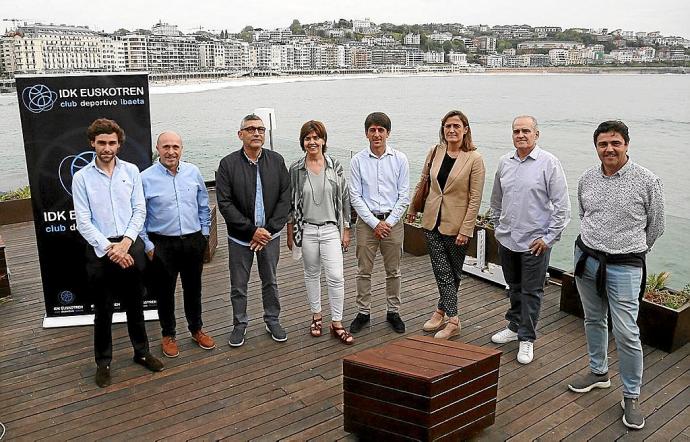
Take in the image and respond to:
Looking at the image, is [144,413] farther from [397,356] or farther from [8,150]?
[8,150]

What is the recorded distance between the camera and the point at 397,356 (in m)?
2.91

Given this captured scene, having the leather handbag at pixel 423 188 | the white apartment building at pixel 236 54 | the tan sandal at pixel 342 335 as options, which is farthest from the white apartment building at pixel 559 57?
the tan sandal at pixel 342 335

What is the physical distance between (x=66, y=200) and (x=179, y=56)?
452ft

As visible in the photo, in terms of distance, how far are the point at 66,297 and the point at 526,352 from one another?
3.14 m

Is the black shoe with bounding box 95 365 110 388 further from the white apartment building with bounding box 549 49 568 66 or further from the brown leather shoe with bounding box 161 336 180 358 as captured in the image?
the white apartment building with bounding box 549 49 568 66

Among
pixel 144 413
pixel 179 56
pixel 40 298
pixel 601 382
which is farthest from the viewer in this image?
pixel 179 56

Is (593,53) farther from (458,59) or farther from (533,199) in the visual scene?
(533,199)

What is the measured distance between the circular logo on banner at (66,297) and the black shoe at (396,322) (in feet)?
7.36

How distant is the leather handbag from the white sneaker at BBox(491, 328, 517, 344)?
98cm

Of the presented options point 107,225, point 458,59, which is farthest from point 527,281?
point 458,59

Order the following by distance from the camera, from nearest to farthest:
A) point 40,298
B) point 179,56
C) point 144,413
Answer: point 144,413 → point 40,298 → point 179,56

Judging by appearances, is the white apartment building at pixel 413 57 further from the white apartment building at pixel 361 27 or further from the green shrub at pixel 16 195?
the green shrub at pixel 16 195

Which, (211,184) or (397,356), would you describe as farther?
(211,184)

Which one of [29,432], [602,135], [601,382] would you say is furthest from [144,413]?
[602,135]
